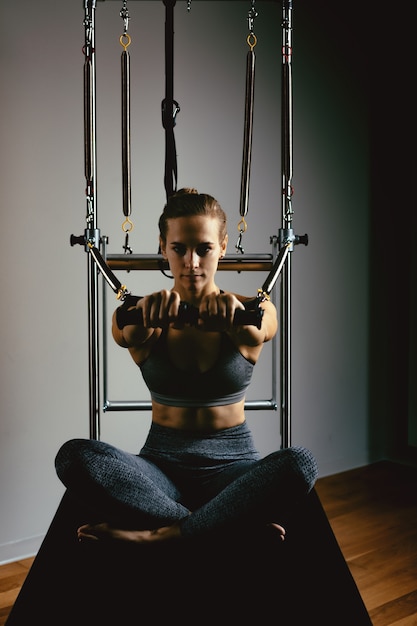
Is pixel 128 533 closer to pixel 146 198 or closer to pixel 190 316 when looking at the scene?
pixel 190 316

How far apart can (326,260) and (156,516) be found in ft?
6.89

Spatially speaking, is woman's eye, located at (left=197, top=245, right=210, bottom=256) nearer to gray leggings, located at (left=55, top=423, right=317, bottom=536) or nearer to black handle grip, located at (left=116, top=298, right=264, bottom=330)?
black handle grip, located at (left=116, top=298, right=264, bottom=330)

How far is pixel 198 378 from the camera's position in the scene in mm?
1553

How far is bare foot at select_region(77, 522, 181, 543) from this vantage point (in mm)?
1364

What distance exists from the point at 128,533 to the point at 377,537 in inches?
60.0

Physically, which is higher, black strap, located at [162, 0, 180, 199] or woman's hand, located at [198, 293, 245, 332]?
black strap, located at [162, 0, 180, 199]

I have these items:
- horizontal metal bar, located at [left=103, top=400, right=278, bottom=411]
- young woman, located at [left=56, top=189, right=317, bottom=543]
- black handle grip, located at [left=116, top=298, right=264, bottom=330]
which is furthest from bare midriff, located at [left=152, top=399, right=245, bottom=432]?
black handle grip, located at [left=116, top=298, right=264, bottom=330]

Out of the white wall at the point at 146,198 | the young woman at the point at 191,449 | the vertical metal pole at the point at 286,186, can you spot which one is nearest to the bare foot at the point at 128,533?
the young woman at the point at 191,449

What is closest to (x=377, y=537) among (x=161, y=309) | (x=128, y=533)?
(x=128, y=533)

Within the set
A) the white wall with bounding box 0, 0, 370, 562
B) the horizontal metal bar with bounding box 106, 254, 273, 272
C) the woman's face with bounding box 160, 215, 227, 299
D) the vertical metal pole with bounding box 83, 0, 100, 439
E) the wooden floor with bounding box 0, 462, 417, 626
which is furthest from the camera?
the white wall with bounding box 0, 0, 370, 562

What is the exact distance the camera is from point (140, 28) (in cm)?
259

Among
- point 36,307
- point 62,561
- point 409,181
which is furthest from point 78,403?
point 409,181

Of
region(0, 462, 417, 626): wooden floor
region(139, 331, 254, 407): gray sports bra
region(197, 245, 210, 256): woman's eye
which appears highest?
region(197, 245, 210, 256): woman's eye

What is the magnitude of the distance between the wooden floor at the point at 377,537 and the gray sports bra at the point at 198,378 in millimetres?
953
